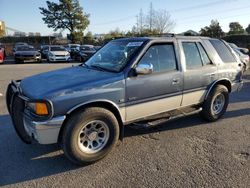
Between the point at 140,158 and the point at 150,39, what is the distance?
6.43 ft

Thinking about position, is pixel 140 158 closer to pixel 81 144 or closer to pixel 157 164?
pixel 157 164

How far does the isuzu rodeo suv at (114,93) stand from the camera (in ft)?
11.6

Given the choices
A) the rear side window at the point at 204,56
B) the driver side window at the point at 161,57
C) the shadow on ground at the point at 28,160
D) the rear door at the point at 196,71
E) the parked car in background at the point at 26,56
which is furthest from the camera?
the parked car in background at the point at 26,56

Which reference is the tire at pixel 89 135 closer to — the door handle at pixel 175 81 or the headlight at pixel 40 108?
the headlight at pixel 40 108

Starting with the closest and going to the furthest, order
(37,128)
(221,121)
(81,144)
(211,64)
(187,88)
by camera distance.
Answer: (37,128) → (81,144) → (187,88) → (211,64) → (221,121)

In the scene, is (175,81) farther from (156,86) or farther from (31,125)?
(31,125)

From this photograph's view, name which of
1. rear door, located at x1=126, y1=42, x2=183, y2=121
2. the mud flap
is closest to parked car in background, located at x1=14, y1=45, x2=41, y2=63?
the mud flap

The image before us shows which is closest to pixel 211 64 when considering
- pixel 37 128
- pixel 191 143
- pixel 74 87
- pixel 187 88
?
pixel 187 88

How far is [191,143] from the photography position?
4523 mm

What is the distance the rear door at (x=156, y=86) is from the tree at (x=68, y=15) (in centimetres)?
5093

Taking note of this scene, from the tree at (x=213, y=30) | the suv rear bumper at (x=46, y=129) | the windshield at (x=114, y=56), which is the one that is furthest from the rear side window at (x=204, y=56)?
the tree at (x=213, y=30)

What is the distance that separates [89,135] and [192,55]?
99.1 inches

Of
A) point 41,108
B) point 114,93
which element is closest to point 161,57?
point 114,93

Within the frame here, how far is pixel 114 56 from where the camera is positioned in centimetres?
456
